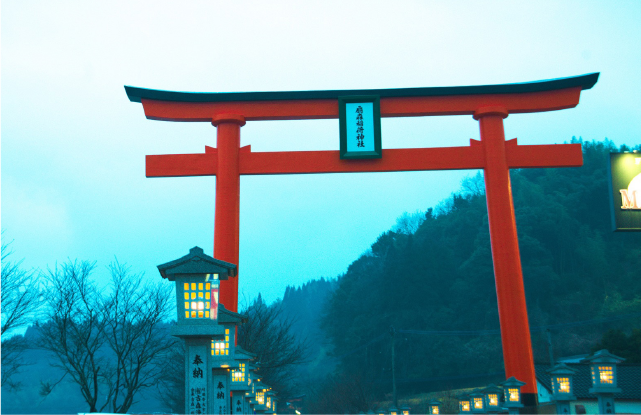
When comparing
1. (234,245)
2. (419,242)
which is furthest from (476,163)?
(419,242)

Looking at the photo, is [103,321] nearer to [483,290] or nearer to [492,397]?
[492,397]

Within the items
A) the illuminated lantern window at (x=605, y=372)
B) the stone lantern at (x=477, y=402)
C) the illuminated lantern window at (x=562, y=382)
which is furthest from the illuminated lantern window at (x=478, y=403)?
the illuminated lantern window at (x=605, y=372)

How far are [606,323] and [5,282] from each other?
33488mm

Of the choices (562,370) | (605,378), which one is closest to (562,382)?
(562,370)

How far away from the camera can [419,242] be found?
150 ft

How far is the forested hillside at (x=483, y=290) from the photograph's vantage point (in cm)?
3716

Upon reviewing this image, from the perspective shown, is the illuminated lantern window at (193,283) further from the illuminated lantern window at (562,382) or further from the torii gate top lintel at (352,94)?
the illuminated lantern window at (562,382)

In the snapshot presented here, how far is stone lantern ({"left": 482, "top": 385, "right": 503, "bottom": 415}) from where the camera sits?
13.6 metres

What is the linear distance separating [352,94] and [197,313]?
7035 mm

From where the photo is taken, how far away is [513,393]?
11133 mm

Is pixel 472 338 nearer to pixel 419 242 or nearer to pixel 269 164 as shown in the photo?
pixel 419 242

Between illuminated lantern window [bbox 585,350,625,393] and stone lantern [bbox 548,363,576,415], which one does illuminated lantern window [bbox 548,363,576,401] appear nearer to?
stone lantern [bbox 548,363,576,415]

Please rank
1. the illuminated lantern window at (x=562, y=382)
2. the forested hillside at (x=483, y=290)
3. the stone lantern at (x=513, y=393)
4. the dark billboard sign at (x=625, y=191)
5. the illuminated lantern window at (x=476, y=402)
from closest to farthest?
the dark billboard sign at (x=625, y=191) → the illuminated lantern window at (x=562, y=382) → the stone lantern at (x=513, y=393) → the illuminated lantern window at (x=476, y=402) → the forested hillside at (x=483, y=290)

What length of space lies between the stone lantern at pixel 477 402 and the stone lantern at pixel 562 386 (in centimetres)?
341
